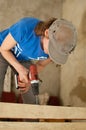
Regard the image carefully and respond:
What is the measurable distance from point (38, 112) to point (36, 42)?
402mm

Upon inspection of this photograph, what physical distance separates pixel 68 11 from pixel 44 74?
2.85 feet

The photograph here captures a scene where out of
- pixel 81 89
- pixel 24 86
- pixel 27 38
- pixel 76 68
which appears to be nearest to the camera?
pixel 27 38

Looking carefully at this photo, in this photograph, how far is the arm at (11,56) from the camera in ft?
5.26

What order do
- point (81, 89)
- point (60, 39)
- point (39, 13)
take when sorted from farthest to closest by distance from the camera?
point (39, 13)
point (81, 89)
point (60, 39)

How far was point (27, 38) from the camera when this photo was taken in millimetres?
1581

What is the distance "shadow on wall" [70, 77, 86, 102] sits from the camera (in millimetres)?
2987

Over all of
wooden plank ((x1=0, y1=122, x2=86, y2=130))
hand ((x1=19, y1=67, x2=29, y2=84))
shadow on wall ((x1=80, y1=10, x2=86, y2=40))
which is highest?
shadow on wall ((x1=80, y1=10, x2=86, y2=40))

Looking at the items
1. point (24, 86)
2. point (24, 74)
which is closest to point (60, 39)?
point (24, 74)

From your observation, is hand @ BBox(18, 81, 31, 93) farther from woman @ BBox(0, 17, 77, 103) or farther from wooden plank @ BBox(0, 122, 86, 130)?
wooden plank @ BBox(0, 122, 86, 130)

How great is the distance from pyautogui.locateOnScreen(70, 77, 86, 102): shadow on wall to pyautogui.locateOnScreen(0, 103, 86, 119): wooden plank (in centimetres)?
136

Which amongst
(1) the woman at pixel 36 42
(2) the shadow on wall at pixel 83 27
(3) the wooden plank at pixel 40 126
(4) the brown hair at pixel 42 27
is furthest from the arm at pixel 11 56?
(2) the shadow on wall at pixel 83 27

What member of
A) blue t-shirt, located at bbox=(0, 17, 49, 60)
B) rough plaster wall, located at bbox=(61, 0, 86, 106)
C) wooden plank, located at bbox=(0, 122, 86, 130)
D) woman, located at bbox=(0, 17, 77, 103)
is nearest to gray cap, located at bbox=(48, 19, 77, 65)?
woman, located at bbox=(0, 17, 77, 103)

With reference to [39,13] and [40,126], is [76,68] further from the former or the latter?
[40,126]

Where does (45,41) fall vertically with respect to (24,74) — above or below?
above
